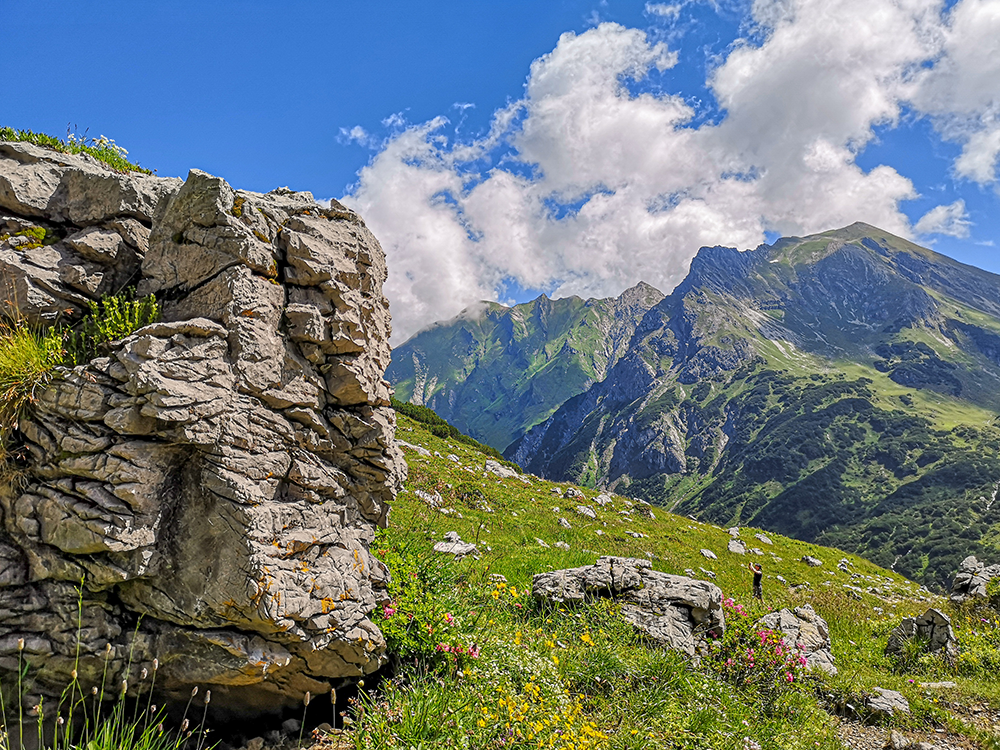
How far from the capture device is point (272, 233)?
7.78m

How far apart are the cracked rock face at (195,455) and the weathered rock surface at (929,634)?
16.0 m

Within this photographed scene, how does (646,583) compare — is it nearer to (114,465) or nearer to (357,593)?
(357,593)

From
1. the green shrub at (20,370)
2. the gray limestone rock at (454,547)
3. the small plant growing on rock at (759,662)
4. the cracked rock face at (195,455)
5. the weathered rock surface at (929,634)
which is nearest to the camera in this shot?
the cracked rock face at (195,455)

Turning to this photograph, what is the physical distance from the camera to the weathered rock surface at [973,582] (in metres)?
18.3

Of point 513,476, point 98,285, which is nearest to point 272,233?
point 98,285

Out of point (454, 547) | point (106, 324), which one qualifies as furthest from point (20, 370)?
point (454, 547)

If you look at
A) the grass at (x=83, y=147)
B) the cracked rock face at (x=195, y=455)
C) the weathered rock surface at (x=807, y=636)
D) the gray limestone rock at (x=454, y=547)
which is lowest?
the weathered rock surface at (x=807, y=636)

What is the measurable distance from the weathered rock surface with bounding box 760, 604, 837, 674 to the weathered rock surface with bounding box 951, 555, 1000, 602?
9247mm

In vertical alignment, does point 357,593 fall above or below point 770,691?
above

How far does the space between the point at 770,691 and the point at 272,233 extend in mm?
12470

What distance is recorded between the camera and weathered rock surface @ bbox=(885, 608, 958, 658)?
44.6 feet

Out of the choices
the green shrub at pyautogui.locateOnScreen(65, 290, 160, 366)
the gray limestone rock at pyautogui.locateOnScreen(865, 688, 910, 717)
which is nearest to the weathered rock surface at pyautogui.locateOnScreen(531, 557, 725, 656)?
the gray limestone rock at pyautogui.locateOnScreen(865, 688, 910, 717)

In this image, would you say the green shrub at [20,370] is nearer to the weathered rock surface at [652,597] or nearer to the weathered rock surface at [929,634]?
the weathered rock surface at [652,597]

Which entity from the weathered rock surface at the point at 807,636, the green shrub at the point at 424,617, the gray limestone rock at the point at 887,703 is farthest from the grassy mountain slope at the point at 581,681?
the weathered rock surface at the point at 807,636
